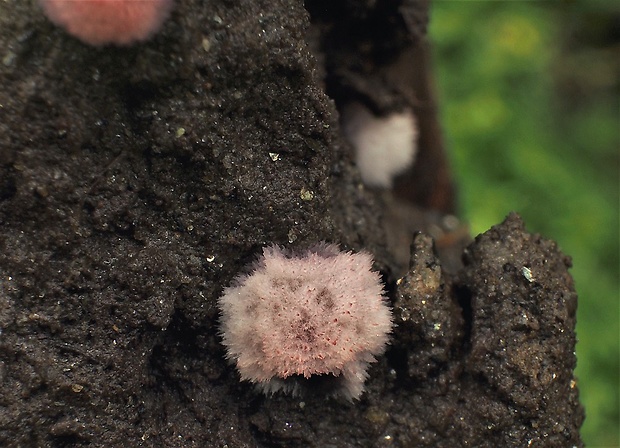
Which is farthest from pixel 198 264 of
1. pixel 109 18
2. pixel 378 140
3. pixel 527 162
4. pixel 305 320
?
pixel 527 162

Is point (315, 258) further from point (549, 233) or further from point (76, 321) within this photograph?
point (549, 233)

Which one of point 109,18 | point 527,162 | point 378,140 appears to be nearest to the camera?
point 109,18

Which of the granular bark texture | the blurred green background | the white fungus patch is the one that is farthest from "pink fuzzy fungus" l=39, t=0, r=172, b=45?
the blurred green background

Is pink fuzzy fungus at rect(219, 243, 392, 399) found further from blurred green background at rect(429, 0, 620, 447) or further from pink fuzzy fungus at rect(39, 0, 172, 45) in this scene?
blurred green background at rect(429, 0, 620, 447)

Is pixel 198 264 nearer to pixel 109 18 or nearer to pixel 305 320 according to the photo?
pixel 305 320

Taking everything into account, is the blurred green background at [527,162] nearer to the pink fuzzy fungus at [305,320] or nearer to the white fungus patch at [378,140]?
the white fungus patch at [378,140]
